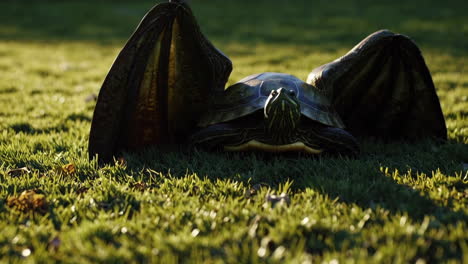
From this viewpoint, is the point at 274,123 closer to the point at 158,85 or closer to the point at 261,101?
the point at 261,101

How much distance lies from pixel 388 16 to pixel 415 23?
1.70m

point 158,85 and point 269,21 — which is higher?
point 269,21

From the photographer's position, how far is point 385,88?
13.3 feet

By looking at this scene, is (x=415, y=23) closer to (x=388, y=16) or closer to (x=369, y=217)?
(x=388, y=16)

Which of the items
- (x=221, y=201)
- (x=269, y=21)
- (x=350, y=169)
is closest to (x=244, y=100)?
(x=350, y=169)

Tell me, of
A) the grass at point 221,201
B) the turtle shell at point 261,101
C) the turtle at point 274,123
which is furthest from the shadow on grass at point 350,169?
the turtle shell at point 261,101

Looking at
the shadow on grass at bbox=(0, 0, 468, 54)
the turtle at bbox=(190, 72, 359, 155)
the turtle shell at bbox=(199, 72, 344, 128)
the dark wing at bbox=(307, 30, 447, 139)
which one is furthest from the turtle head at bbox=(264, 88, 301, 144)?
the shadow on grass at bbox=(0, 0, 468, 54)

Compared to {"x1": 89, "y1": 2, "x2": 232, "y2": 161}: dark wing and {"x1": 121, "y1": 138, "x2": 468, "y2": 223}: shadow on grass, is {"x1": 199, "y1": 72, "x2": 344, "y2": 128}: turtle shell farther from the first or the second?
{"x1": 121, "y1": 138, "x2": 468, "y2": 223}: shadow on grass

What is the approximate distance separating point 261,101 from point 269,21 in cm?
1317

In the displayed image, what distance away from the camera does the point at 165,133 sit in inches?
149

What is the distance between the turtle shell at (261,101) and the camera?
3561 millimetres

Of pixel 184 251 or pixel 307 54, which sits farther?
pixel 307 54

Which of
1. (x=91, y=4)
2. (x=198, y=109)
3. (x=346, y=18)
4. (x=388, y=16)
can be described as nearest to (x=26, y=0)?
(x=91, y=4)

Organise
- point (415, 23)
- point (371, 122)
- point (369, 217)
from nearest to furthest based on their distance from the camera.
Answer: point (369, 217)
point (371, 122)
point (415, 23)
